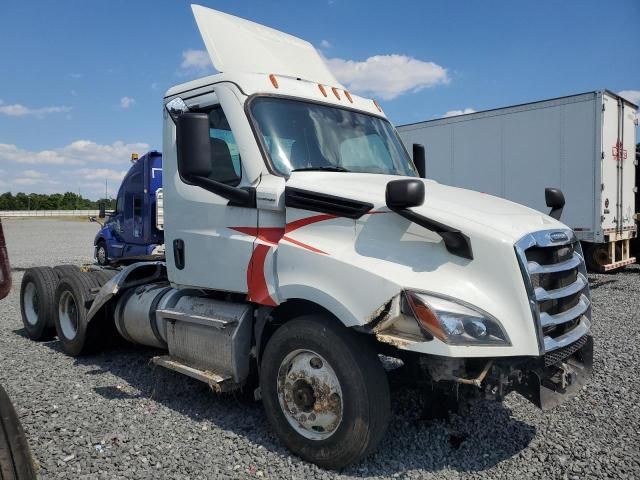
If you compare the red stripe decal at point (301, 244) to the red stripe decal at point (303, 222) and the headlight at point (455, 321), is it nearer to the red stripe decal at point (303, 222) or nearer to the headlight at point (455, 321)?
the red stripe decal at point (303, 222)

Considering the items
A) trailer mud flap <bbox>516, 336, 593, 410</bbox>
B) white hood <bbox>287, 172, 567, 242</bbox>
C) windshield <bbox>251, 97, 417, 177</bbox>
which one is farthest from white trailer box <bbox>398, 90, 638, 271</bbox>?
trailer mud flap <bbox>516, 336, 593, 410</bbox>

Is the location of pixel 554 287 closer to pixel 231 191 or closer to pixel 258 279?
pixel 258 279

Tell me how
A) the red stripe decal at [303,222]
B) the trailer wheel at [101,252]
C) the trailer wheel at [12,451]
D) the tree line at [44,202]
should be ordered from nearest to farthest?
the trailer wheel at [12,451], the red stripe decal at [303,222], the trailer wheel at [101,252], the tree line at [44,202]

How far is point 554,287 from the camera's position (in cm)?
335

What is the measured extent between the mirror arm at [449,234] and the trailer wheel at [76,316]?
13.7ft

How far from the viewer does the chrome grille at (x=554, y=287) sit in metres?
3.04

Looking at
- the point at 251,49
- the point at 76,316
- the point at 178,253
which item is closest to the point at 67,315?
the point at 76,316

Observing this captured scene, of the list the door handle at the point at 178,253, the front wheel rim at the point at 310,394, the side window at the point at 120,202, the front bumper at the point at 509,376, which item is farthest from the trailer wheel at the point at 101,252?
the front bumper at the point at 509,376

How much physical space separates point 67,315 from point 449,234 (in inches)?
200

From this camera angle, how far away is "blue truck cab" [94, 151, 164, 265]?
36.3ft

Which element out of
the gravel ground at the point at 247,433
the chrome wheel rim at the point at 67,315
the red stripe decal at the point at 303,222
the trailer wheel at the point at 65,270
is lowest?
the gravel ground at the point at 247,433

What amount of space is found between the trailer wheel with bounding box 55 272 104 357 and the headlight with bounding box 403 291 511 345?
4.24m

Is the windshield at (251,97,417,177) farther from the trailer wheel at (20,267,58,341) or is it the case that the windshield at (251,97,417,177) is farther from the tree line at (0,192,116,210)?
the tree line at (0,192,116,210)

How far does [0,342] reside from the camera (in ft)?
22.0
